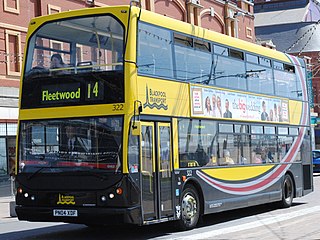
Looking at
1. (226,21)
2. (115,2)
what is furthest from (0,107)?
(226,21)

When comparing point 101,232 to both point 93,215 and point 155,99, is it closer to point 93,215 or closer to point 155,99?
point 93,215

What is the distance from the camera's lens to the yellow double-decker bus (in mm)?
11664

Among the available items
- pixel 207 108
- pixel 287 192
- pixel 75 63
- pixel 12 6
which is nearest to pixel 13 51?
pixel 12 6

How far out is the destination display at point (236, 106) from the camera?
14.1m

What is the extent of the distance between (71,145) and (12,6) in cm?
1657

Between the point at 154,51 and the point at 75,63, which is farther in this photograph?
the point at 154,51

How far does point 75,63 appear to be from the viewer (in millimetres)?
12242

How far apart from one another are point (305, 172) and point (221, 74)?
6015mm

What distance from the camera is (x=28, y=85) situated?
12508 mm

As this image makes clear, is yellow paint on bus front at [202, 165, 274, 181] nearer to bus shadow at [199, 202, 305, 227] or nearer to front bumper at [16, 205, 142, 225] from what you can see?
bus shadow at [199, 202, 305, 227]

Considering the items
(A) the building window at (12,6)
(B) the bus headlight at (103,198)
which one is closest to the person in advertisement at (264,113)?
(B) the bus headlight at (103,198)

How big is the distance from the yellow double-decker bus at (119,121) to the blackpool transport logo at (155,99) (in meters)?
0.02

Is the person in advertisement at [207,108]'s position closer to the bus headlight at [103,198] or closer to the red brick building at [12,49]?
the bus headlight at [103,198]

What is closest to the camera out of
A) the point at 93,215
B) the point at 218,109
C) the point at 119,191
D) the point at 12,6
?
the point at 119,191
